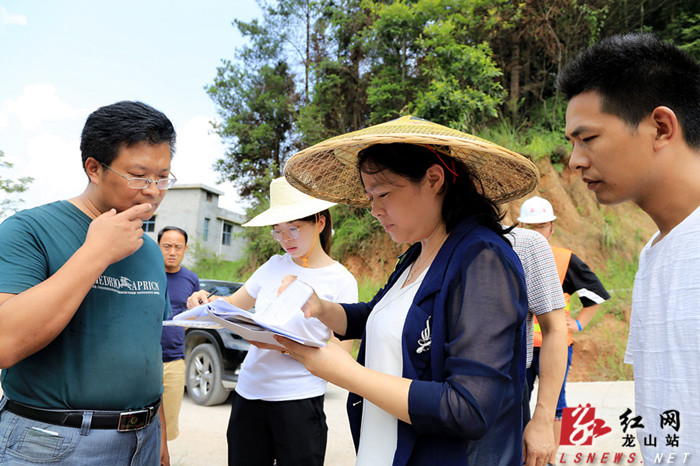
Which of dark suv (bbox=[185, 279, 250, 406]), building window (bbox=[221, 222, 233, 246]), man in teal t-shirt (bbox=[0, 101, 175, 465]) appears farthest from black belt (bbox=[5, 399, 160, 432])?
building window (bbox=[221, 222, 233, 246])

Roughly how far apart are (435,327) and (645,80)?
950 millimetres

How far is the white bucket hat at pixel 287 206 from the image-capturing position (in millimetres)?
3018

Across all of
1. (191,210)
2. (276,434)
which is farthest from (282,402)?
(191,210)

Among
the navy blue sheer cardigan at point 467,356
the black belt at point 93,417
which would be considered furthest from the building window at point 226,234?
the navy blue sheer cardigan at point 467,356

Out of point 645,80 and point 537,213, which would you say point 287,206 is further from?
point 537,213

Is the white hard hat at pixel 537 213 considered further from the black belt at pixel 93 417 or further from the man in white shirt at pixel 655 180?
the black belt at pixel 93 417

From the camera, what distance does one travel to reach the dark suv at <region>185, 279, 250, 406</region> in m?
6.17

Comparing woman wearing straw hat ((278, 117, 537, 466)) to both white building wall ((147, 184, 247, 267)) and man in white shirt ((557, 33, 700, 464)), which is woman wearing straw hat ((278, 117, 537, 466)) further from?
A: white building wall ((147, 184, 247, 267))

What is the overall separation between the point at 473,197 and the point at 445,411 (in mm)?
772

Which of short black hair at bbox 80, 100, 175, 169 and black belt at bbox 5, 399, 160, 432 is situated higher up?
short black hair at bbox 80, 100, 175, 169

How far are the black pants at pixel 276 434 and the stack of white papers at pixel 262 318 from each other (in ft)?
3.55

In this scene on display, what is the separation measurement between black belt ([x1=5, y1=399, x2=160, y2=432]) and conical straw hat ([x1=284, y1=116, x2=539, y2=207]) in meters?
1.23

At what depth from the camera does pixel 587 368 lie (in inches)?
307
